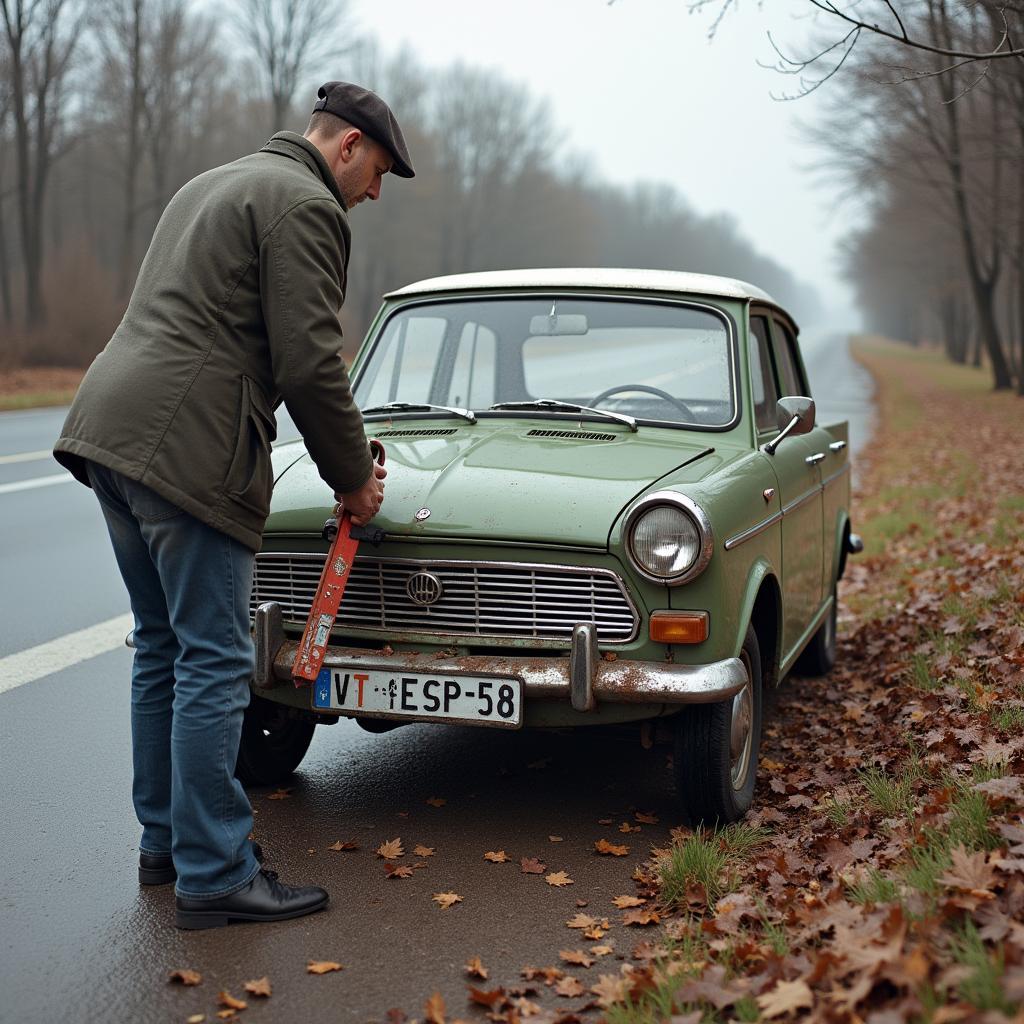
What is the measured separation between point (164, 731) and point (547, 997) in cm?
137

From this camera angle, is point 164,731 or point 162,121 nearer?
point 164,731

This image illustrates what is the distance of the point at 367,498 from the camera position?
3773 millimetres

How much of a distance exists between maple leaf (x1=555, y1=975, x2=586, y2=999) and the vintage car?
0.85 m

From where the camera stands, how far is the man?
331 cm

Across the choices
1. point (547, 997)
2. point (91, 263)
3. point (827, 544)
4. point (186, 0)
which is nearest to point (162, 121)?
point (186, 0)

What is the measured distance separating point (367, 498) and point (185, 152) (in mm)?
47024

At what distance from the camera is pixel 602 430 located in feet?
15.6

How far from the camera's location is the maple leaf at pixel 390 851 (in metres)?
3.97

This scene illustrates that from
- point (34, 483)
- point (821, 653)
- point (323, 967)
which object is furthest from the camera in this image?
point (34, 483)

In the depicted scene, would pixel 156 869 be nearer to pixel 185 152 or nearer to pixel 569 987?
pixel 569 987

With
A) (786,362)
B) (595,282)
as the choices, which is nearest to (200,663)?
(595,282)

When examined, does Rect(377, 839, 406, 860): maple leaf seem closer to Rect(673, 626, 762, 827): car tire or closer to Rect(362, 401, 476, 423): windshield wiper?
Rect(673, 626, 762, 827): car tire

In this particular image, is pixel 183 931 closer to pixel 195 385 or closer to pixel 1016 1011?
pixel 195 385

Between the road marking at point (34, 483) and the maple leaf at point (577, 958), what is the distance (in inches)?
400
